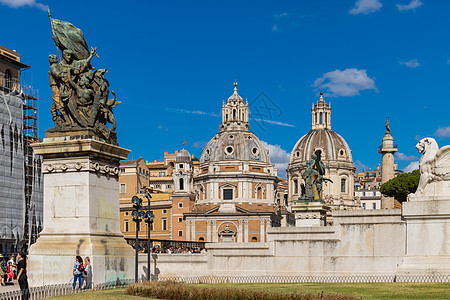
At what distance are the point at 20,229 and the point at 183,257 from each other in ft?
133

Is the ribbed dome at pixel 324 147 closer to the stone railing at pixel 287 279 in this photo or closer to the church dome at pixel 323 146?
the church dome at pixel 323 146

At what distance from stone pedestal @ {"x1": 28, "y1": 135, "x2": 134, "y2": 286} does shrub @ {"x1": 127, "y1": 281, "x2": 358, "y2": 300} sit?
214cm

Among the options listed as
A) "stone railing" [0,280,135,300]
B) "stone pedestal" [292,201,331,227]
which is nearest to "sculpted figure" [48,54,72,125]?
"stone railing" [0,280,135,300]

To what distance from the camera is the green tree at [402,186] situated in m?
79.4

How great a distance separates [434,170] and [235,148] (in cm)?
11292

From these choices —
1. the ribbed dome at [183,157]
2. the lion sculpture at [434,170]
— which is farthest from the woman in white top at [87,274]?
the ribbed dome at [183,157]

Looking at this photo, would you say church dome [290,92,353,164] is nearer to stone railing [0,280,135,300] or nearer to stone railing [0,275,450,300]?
stone railing [0,275,450,300]

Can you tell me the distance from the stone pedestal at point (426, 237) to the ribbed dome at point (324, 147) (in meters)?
123

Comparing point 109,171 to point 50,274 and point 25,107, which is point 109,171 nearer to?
point 50,274

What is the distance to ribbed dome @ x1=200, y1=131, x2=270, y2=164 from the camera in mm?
132875

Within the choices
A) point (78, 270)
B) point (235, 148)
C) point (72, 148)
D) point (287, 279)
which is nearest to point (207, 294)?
point (78, 270)

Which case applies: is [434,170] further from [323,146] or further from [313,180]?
[323,146]

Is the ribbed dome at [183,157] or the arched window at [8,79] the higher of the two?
the arched window at [8,79]

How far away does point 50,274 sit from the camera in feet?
58.3
